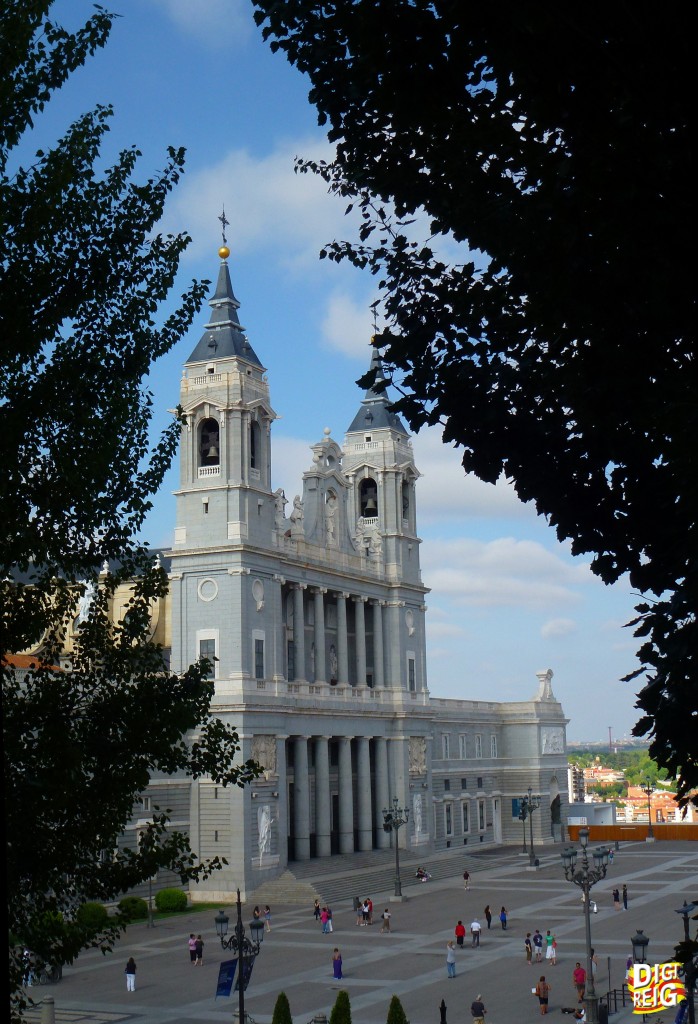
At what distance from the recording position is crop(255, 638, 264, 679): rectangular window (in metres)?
60.3

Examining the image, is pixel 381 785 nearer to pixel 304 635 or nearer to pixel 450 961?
pixel 304 635

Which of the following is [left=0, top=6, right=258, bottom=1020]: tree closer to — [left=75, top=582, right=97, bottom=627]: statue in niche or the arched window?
[left=75, top=582, right=97, bottom=627]: statue in niche

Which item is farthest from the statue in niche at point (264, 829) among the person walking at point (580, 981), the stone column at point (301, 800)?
the person walking at point (580, 981)

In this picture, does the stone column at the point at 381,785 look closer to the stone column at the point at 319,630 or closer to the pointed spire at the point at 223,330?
the stone column at the point at 319,630

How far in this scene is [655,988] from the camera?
87.1 ft

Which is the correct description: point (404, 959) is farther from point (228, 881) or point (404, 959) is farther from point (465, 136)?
point (465, 136)

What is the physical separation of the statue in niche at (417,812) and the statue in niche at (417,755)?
149 centimetres

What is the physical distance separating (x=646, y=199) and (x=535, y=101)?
1.38m

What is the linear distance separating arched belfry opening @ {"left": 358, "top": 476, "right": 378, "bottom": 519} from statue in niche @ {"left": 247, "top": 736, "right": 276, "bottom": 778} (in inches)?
795

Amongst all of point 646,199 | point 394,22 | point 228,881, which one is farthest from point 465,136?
point 228,881

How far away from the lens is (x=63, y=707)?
15.7 meters

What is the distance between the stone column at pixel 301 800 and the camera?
6322cm

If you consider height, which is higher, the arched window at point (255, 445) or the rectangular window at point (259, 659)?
the arched window at point (255, 445)

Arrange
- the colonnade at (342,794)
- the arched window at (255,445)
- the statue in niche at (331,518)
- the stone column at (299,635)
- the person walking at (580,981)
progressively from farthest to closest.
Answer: the statue in niche at (331,518) → the stone column at (299,635) → the colonnade at (342,794) → the arched window at (255,445) → the person walking at (580,981)
